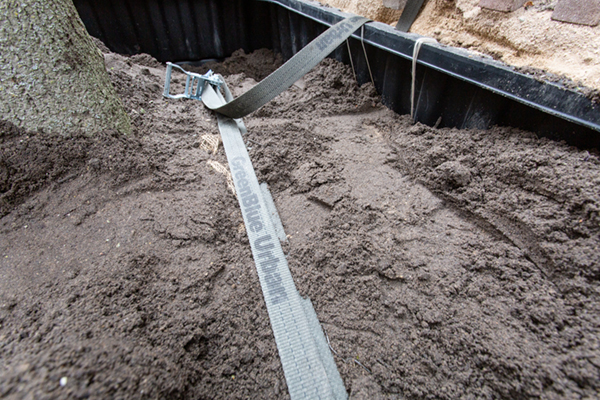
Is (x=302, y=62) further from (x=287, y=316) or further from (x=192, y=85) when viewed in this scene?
(x=287, y=316)

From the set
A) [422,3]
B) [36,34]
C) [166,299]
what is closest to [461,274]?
[166,299]

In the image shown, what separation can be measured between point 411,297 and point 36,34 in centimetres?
173

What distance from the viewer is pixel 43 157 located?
3.92 feet

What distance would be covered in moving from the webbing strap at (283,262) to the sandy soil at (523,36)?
464 mm

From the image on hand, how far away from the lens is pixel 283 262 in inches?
48.3

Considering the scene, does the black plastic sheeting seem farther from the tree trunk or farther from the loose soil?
the tree trunk

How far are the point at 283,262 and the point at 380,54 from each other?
1432 mm

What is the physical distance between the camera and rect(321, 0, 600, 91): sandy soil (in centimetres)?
106

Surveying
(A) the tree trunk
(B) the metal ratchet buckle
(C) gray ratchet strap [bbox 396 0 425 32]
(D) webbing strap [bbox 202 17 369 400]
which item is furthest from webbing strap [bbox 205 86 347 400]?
(C) gray ratchet strap [bbox 396 0 425 32]

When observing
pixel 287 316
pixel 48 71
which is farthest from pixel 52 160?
pixel 287 316

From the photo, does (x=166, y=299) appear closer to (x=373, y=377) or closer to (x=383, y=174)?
(x=373, y=377)

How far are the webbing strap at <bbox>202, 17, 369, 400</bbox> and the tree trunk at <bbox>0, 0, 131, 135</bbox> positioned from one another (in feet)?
2.20

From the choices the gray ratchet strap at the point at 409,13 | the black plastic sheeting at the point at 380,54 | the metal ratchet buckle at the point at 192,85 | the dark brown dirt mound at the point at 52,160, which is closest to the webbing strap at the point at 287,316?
the dark brown dirt mound at the point at 52,160

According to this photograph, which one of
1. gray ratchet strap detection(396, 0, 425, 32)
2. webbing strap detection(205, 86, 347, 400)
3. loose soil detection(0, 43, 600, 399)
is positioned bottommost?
webbing strap detection(205, 86, 347, 400)
